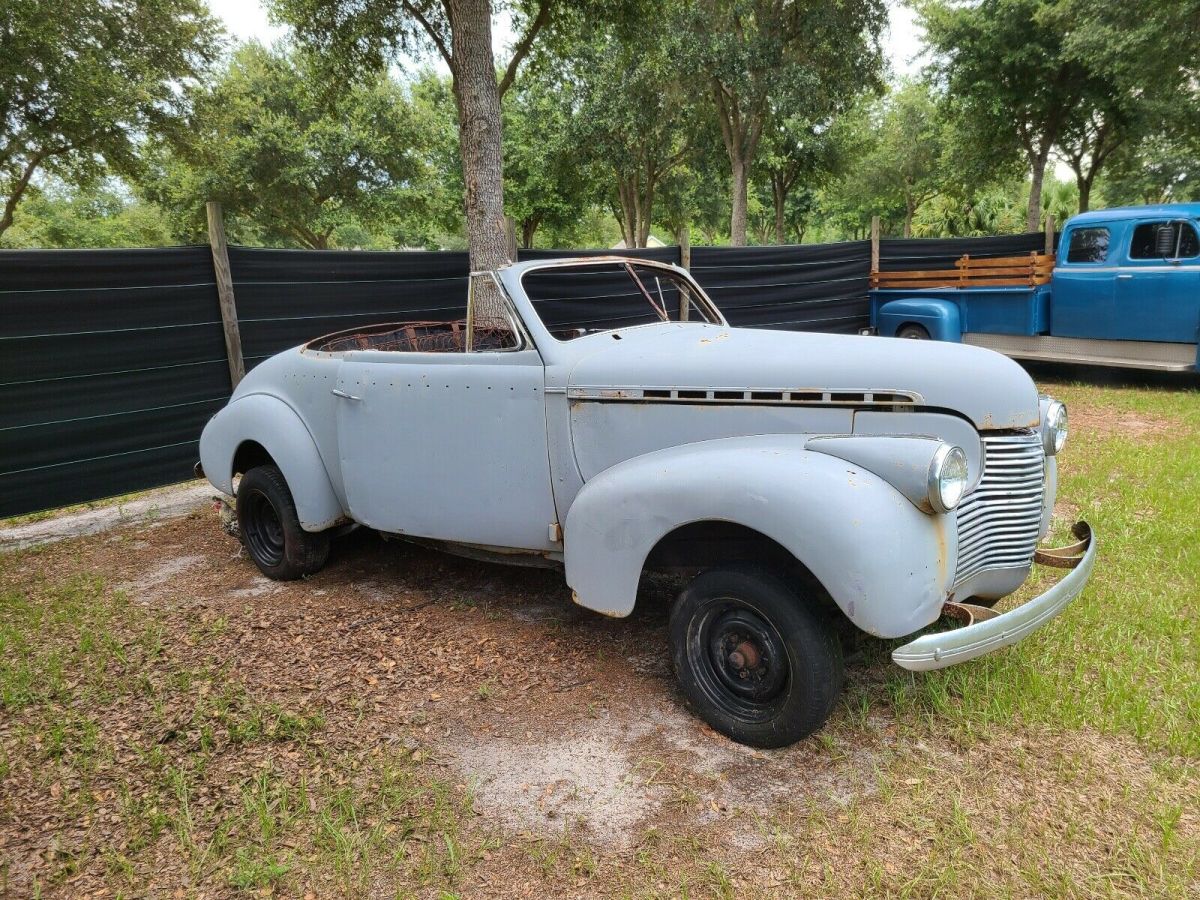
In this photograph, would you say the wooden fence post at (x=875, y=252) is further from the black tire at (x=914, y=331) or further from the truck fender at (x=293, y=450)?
the truck fender at (x=293, y=450)

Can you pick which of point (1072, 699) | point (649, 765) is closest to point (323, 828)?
point (649, 765)

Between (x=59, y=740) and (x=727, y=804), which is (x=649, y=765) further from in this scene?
(x=59, y=740)

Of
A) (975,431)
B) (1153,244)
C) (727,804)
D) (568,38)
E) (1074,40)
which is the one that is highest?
(1074,40)

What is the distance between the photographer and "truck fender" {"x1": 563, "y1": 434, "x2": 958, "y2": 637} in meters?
2.30

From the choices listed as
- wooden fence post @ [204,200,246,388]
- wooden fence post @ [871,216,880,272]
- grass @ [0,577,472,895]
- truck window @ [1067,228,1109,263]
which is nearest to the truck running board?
truck window @ [1067,228,1109,263]

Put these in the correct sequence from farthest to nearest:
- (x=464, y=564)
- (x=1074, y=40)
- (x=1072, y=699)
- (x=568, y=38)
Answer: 1. (x=1074, y=40)
2. (x=568, y=38)
3. (x=464, y=564)
4. (x=1072, y=699)

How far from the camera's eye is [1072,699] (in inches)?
110

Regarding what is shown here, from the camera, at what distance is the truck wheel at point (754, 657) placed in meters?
2.50

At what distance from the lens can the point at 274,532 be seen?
4.48 m

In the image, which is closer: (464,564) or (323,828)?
(323,828)

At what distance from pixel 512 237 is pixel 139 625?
444 cm

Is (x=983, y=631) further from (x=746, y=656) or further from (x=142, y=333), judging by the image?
(x=142, y=333)

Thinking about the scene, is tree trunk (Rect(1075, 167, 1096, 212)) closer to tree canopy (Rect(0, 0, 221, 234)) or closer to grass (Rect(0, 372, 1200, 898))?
grass (Rect(0, 372, 1200, 898))

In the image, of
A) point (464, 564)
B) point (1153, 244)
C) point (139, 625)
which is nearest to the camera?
point (139, 625)
